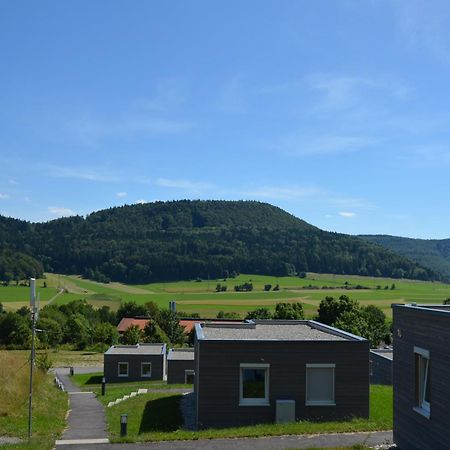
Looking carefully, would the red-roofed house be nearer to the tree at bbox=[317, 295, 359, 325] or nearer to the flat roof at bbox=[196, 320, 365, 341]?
the tree at bbox=[317, 295, 359, 325]

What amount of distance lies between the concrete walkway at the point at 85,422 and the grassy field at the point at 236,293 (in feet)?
223

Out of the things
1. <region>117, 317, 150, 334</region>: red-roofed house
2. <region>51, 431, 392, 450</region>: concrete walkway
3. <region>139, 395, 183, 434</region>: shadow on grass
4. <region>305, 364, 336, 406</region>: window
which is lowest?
<region>117, 317, 150, 334</region>: red-roofed house

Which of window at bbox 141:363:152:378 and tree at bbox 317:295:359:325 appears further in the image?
tree at bbox 317:295:359:325

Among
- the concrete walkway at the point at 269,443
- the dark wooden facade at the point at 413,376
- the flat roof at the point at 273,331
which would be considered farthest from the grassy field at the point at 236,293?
the dark wooden facade at the point at 413,376

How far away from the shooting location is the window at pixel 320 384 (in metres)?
20.8

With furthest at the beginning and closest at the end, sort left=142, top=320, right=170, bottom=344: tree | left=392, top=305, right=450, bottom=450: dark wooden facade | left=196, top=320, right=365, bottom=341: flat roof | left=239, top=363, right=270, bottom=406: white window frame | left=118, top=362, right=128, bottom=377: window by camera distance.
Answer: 1. left=142, top=320, right=170, bottom=344: tree
2. left=118, top=362, right=128, bottom=377: window
3. left=196, top=320, right=365, bottom=341: flat roof
4. left=239, top=363, right=270, bottom=406: white window frame
5. left=392, top=305, right=450, bottom=450: dark wooden facade

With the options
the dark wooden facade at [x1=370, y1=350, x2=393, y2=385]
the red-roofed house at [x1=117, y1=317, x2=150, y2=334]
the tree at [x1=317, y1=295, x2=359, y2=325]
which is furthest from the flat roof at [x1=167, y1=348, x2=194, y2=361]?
→ the red-roofed house at [x1=117, y1=317, x2=150, y2=334]

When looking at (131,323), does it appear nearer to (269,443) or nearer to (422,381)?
(269,443)

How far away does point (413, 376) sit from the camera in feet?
46.1

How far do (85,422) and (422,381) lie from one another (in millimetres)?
12983

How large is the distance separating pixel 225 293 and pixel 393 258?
70.6 m

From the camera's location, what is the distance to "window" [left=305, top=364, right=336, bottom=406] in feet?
68.2

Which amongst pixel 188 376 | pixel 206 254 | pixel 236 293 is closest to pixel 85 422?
pixel 188 376

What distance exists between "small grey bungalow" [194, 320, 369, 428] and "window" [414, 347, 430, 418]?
22.4 ft
